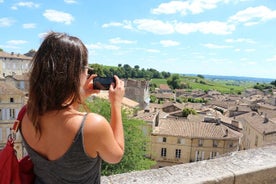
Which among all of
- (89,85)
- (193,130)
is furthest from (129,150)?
(89,85)

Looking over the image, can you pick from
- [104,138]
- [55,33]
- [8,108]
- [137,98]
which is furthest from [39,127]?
[137,98]

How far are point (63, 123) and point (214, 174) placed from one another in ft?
4.96

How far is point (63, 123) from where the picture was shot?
4.82 feet

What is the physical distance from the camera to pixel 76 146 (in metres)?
1.46

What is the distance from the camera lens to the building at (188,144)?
27.8 m

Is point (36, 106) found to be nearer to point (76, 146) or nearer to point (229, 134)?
point (76, 146)

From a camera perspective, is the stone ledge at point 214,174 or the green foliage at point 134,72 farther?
the green foliage at point 134,72

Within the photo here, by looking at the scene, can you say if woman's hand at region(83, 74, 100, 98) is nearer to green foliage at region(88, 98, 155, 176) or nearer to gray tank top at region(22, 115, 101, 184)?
gray tank top at region(22, 115, 101, 184)

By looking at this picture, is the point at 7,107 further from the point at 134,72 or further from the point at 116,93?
A: the point at 134,72

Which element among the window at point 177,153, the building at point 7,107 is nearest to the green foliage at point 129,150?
Answer: the window at point 177,153

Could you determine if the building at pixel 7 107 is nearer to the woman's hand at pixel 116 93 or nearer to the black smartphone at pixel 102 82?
the black smartphone at pixel 102 82

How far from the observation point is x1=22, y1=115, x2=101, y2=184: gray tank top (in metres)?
1.47

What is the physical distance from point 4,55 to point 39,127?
6249cm

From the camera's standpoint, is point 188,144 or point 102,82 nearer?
point 102,82
